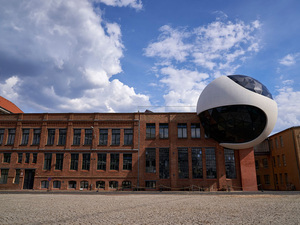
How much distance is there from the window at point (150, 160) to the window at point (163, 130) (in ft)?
7.76

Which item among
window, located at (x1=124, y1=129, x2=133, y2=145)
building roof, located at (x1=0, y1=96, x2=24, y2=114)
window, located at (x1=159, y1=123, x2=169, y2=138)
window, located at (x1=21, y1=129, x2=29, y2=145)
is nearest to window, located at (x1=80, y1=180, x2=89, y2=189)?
window, located at (x1=124, y1=129, x2=133, y2=145)

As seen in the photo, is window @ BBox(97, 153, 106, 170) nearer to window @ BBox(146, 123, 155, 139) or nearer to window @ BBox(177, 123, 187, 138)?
window @ BBox(146, 123, 155, 139)

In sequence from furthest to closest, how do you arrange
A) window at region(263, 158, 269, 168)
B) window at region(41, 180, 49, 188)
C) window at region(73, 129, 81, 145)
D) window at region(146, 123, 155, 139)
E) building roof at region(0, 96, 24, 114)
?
1. building roof at region(0, 96, 24, 114)
2. window at region(263, 158, 269, 168)
3. window at region(73, 129, 81, 145)
4. window at region(146, 123, 155, 139)
5. window at region(41, 180, 49, 188)

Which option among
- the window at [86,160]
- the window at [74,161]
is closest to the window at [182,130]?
the window at [86,160]

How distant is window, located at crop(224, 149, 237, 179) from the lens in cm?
3050

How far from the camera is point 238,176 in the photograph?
99.5 feet

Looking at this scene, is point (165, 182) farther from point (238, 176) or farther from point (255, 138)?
point (255, 138)

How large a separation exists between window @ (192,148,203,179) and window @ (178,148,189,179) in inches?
35.4

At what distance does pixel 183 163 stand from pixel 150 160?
4.37 m

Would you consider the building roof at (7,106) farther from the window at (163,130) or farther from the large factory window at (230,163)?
the large factory window at (230,163)

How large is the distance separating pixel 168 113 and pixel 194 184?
996 centimetres

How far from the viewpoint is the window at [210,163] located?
30.8m

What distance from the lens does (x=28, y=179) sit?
32656mm

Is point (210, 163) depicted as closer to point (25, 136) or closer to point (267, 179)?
point (267, 179)
